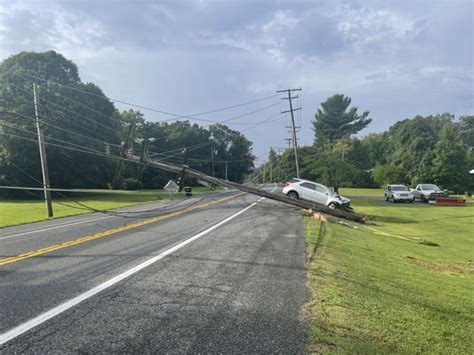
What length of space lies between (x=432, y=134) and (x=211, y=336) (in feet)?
268

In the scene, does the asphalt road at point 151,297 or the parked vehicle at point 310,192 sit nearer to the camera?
the asphalt road at point 151,297

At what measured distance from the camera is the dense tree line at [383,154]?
153 ft

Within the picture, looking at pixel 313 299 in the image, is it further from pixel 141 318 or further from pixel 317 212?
pixel 317 212

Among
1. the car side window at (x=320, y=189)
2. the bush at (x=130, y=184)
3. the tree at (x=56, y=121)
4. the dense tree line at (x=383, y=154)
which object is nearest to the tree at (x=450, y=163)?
the dense tree line at (x=383, y=154)

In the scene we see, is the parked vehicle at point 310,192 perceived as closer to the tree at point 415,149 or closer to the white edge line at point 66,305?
the white edge line at point 66,305

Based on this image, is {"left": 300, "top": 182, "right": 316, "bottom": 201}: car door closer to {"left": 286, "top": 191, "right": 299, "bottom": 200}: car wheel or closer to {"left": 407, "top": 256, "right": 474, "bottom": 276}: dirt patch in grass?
{"left": 286, "top": 191, "right": 299, "bottom": 200}: car wheel

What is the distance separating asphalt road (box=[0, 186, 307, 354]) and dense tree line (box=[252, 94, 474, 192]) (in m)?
33.6

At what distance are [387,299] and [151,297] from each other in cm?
364

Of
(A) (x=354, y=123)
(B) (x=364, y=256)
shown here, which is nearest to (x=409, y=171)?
(A) (x=354, y=123)

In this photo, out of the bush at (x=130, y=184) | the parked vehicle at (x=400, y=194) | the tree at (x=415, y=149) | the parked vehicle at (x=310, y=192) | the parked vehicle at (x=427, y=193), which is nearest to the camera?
the parked vehicle at (x=310, y=192)

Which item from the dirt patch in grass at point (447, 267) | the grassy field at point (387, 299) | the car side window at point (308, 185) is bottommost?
the dirt patch in grass at point (447, 267)

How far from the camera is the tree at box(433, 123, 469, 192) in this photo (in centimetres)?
4878

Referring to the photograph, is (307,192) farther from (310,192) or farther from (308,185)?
(308,185)

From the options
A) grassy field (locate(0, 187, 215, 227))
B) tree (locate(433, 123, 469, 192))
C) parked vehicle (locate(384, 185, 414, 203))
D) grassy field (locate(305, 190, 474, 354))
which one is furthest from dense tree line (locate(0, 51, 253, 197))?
tree (locate(433, 123, 469, 192))
